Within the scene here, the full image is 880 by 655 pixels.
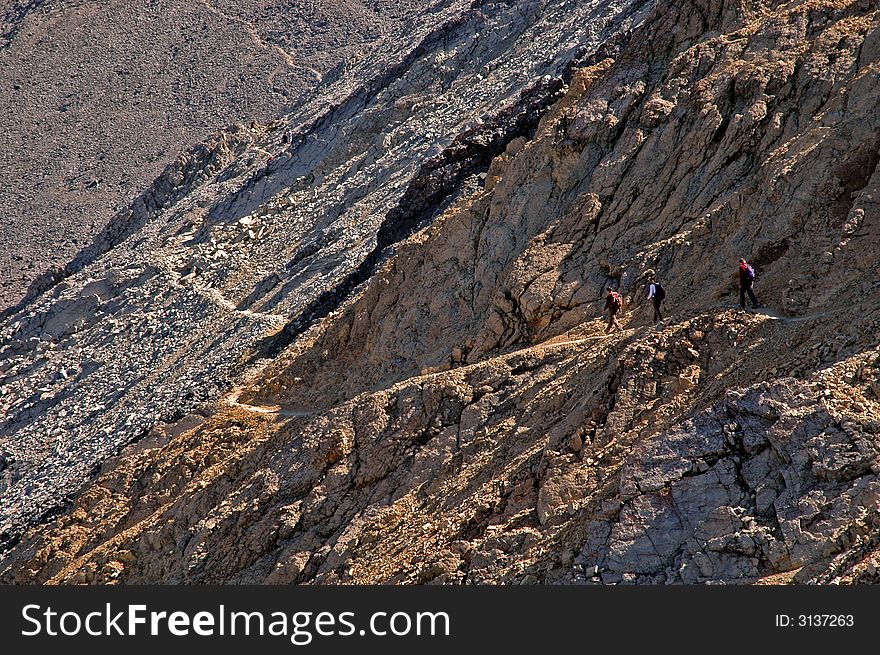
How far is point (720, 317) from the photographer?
20047mm

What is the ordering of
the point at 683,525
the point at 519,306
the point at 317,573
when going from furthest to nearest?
1. the point at 519,306
2. the point at 317,573
3. the point at 683,525

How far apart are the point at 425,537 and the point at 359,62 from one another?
49667mm

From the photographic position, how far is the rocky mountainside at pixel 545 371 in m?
16.6

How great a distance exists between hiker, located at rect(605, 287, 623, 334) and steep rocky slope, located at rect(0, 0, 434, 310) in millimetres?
53588

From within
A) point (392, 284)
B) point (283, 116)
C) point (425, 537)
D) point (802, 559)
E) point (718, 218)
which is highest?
point (283, 116)

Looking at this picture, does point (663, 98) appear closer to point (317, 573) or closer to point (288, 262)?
point (317, 573)

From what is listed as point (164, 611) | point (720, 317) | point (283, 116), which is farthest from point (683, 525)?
point (283, 116)

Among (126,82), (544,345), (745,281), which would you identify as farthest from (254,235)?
(126,82)

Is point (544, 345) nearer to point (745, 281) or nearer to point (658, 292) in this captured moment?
point (658, 292)

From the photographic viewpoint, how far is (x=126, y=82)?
304 feet

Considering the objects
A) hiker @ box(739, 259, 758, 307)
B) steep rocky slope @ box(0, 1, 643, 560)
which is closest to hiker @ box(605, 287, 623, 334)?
hiker @ box(739, 259, 758, 307)

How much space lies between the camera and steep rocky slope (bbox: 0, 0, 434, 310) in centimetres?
7962

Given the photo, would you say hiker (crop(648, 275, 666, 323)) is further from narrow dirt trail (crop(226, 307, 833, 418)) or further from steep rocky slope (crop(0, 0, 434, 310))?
steep rocky slope (crop(0, 0, 434, 310))

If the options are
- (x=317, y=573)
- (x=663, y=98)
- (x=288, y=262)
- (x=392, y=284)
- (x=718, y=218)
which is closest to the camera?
(x=317, y=573)
